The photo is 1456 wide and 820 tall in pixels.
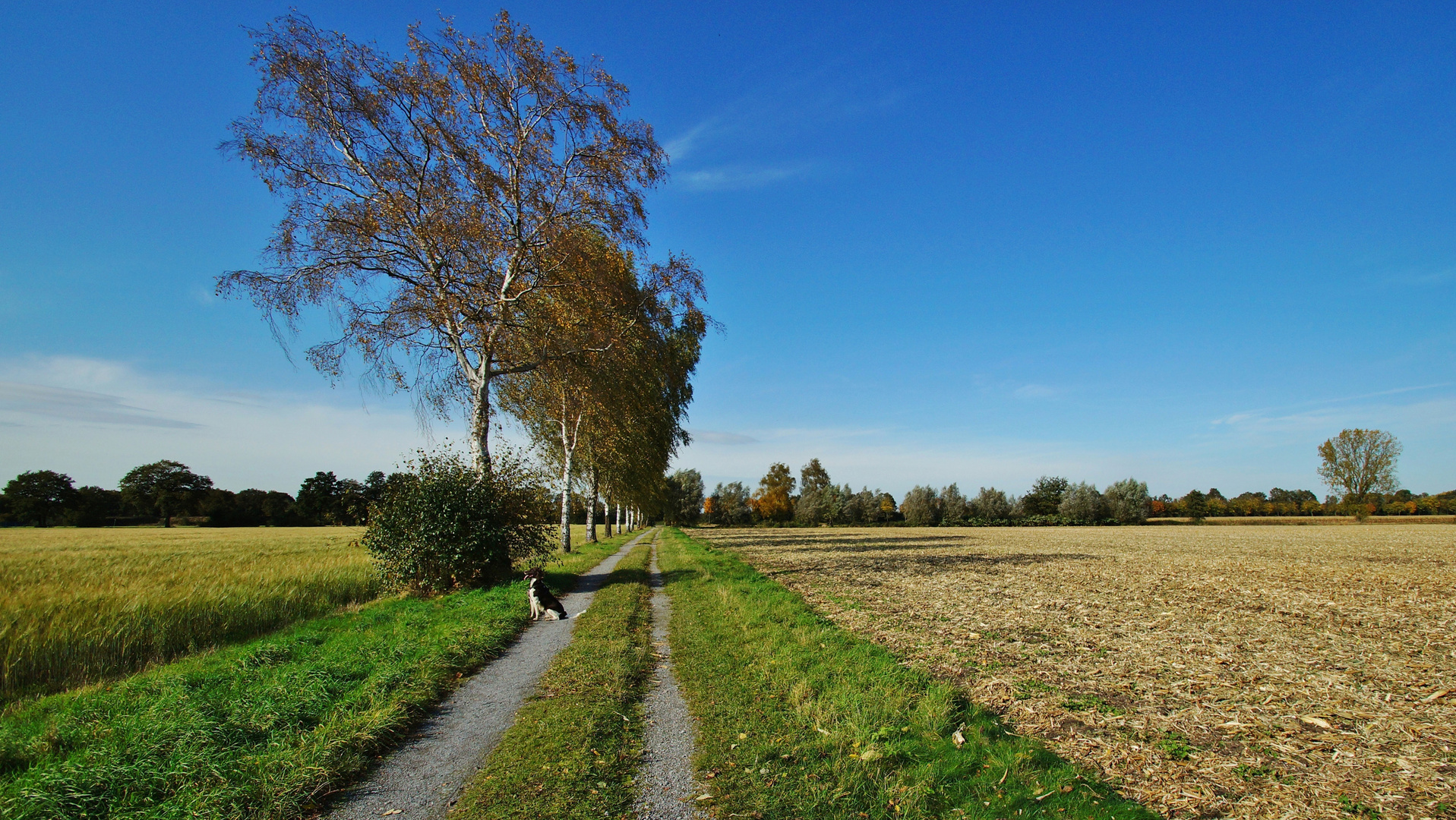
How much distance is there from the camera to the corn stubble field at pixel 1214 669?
4.77 metres

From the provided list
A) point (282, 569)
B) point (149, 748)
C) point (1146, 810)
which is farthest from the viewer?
point (282, 569)

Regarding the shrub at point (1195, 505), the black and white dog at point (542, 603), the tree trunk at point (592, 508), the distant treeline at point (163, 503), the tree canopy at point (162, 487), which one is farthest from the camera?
the shrub at point (1195, 505)

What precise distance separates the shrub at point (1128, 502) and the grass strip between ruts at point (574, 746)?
8887cm

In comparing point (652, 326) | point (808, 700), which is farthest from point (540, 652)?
point (652, 326)

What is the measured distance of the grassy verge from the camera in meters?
4.35

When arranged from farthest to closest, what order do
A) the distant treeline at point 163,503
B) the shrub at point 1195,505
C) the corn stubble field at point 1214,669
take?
the shrub at point 1195,505, the distant treeline at point 163,503, the corn stubble field at point 1214,669

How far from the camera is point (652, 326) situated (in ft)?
70.2

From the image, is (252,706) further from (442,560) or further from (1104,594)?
(1104,594)

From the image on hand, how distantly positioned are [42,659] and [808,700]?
9894mm

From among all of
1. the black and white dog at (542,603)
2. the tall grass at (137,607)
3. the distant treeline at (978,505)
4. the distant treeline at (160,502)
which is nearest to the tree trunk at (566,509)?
the tall grass at (137,607)

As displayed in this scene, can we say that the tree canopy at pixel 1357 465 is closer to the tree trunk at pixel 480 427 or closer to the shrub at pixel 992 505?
the shrub at pixel 992 505

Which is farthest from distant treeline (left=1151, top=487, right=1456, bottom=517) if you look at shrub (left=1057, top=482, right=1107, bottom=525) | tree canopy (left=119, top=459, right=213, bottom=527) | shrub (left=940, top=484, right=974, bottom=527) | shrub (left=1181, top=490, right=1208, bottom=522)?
tree canopy (left=119, top=459, right=213, bottom=527)

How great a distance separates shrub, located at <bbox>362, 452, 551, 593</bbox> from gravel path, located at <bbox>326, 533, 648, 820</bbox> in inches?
246

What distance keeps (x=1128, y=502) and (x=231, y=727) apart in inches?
3721
